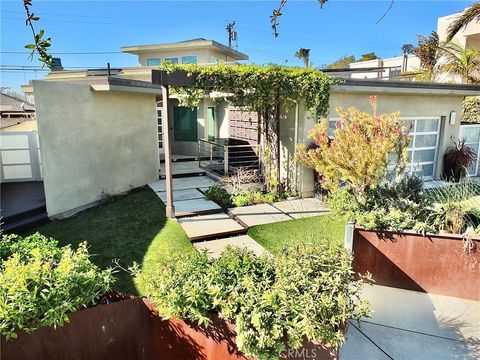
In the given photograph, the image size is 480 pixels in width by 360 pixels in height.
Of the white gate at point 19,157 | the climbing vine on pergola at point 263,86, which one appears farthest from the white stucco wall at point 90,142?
the white gate at point 19,157

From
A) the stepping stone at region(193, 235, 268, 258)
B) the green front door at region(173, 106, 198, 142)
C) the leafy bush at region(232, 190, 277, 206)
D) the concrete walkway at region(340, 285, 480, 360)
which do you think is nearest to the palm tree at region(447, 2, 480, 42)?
the green front door at region(173, 106, 198, 142)

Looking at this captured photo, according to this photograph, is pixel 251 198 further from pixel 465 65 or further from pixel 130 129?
pixel 465 65

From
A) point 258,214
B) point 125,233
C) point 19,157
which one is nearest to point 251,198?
point 258,214

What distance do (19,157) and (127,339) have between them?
32.6 ft

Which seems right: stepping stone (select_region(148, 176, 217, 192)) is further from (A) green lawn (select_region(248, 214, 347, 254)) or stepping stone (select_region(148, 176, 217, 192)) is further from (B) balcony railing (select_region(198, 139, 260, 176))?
(A) green lawn (select_region(248, 214, 347, 254))

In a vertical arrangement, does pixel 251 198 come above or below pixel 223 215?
above

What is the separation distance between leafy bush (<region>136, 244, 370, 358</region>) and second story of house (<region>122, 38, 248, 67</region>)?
683 inches

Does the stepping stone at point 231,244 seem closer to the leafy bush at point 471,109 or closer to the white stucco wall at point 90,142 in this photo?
the white stucco wall at point 90,142

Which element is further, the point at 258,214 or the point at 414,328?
the point at 258,214

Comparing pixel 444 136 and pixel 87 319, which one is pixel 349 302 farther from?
pixel 444 136

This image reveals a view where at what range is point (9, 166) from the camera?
10.8 meters

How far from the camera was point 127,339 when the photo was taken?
10.6 feet

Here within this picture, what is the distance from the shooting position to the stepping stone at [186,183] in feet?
35.9

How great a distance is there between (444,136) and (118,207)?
1160 cm
